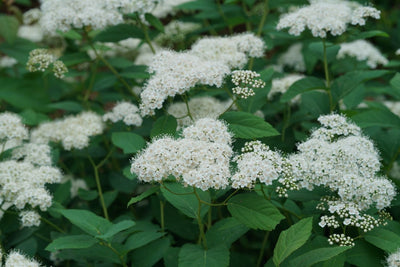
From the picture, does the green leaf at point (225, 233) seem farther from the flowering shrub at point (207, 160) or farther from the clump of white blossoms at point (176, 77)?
the clump of white blossoms at point (176, 77)

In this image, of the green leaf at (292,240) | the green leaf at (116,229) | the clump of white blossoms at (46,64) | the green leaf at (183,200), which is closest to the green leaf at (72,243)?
the green leaf at (116,229)

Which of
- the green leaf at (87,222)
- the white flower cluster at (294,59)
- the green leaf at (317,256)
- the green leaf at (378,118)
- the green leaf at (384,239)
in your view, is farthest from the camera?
the white flower cluster at (294,59)

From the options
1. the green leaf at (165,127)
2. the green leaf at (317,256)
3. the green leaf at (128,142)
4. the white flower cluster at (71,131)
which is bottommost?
the white flower cluster at (71,131)

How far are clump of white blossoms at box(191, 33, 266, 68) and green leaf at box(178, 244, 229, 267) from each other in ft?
4.22

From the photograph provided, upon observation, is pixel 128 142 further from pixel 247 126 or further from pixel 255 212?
pixel 255 212

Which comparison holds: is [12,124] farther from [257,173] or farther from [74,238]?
[257,173]

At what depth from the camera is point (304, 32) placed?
317 centimetres

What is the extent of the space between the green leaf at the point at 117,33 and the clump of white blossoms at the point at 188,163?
1.38 metres

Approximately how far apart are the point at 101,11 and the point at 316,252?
2.16 metres

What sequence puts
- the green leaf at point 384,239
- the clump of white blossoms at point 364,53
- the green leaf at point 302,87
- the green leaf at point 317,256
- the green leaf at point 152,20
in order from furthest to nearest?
the clump of white blossoms at point 364,53
the green leaf at point 152,20
the green leaf at point 302,87
the green leaf at point 384,239
the green leaf at point 317,256

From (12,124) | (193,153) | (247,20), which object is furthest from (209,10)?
(193,153)

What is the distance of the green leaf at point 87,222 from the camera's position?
220 centimetres

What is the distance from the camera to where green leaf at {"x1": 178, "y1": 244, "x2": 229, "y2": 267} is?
209 centimetres

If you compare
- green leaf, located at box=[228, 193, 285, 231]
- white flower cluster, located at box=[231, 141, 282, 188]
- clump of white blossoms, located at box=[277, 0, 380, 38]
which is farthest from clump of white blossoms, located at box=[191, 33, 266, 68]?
green leaf, located at box=[228, 193, 285, 231]
